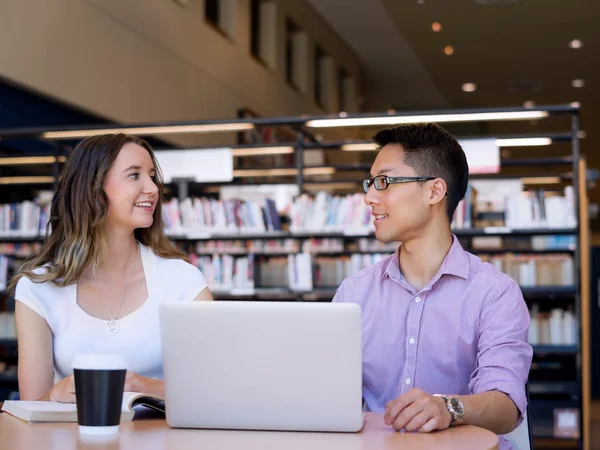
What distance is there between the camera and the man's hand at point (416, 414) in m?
1.57

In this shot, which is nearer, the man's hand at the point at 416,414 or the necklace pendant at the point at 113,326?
the man's hand at the point at 416,414

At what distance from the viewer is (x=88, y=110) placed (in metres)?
6.87

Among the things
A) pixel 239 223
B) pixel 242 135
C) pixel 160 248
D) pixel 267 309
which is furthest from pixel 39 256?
pixel 242 135

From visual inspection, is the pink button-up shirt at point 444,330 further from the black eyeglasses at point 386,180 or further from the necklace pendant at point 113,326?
the necklace pendant at point 113,326

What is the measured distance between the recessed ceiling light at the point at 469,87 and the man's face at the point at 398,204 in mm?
11999

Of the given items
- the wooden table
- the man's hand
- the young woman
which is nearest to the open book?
the wooden table

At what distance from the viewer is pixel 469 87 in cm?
1400

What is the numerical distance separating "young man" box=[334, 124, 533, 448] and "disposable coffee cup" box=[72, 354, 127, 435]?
67cm

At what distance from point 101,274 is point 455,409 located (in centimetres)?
115

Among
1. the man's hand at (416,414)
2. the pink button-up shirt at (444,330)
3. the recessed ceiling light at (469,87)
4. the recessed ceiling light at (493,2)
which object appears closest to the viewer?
the man's hand at (416,414)

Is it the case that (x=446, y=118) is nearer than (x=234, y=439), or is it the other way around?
(x=234, y=439)

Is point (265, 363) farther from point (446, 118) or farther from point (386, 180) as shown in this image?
point (446, 118)

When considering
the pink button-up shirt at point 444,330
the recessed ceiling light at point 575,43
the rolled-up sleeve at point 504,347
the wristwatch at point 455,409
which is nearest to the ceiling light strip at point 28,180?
the pink button-up shirt at point 444,330

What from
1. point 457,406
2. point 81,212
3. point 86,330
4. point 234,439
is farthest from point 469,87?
point 234,439
